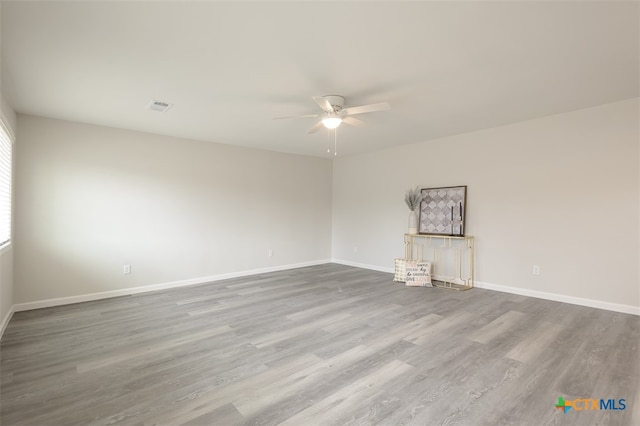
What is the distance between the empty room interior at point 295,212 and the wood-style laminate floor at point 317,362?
2 cm

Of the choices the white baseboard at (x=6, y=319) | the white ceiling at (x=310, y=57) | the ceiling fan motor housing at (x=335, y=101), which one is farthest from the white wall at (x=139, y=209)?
the ceiling fan motor housing at (x=335, y=101)

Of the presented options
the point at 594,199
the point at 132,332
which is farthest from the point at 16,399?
the point at 594,199

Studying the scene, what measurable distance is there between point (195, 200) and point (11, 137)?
2329 millimetres

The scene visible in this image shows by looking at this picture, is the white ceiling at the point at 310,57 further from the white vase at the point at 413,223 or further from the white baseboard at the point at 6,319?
the white baseboard at the point at 6,319

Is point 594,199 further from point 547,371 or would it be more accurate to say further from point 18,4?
point 18,4

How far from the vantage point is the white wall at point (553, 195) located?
3.66 meters

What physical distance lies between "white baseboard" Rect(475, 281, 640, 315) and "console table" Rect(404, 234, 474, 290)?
10.4 inches

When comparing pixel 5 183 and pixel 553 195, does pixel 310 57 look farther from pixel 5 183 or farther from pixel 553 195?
pixel 553 195

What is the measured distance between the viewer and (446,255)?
17.4 feet

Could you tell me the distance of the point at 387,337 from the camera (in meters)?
3.00

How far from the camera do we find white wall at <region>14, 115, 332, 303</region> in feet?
13.0

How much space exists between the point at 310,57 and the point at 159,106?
212 cm

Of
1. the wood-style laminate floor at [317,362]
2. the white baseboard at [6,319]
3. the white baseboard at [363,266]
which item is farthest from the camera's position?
the white baseboard at [363,266]

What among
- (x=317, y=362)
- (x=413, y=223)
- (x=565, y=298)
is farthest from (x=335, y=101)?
(x=565, y=298)
